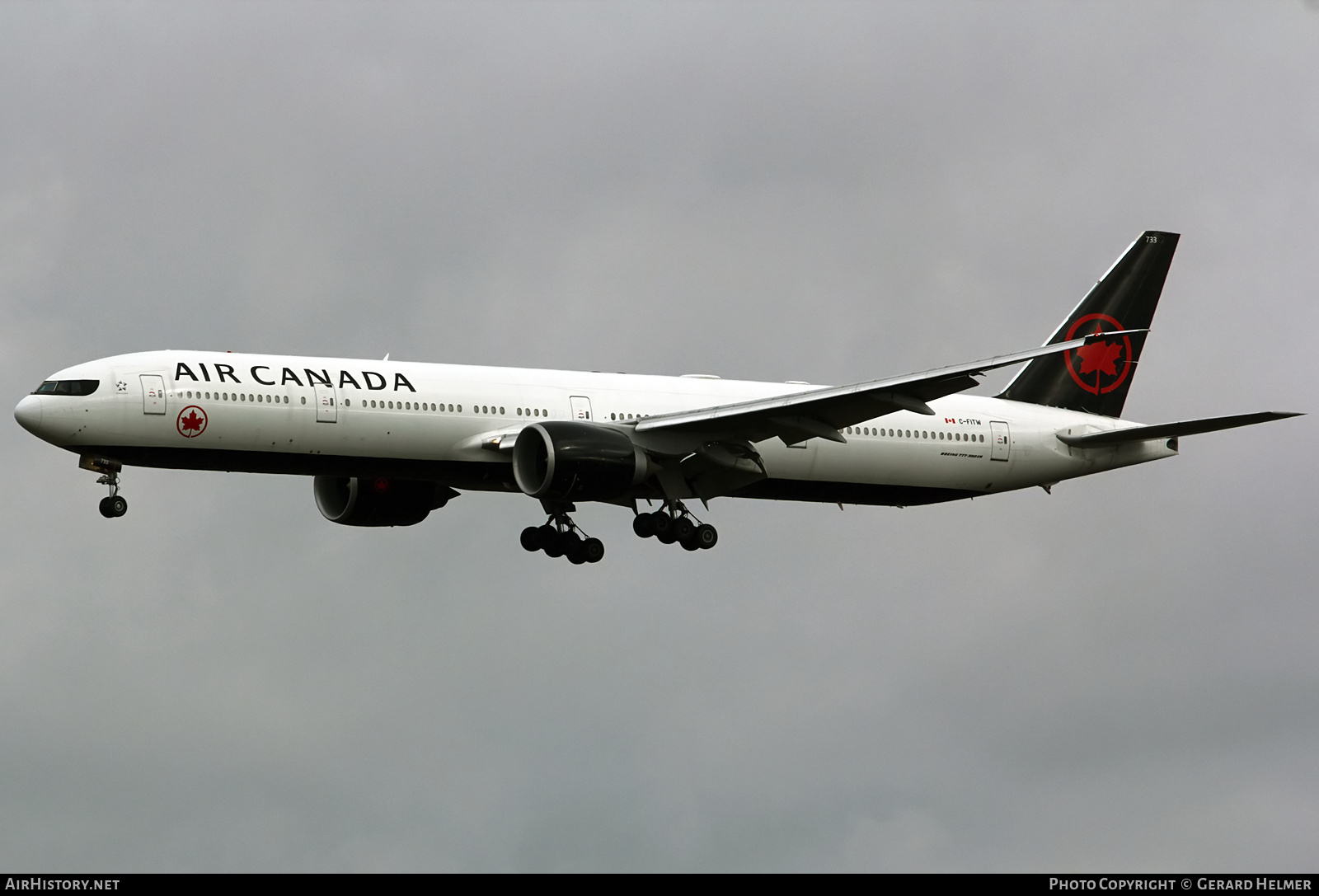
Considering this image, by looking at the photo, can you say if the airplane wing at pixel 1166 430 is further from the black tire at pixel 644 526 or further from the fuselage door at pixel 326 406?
the fuselage door at pixel 326 406

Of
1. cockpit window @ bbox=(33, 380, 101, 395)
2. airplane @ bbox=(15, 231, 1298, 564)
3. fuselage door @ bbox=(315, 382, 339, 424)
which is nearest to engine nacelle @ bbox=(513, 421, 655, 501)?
airplane @ bbox=(15, 231, 1298, 564)

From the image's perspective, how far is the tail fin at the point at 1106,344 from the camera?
61469 millimetres

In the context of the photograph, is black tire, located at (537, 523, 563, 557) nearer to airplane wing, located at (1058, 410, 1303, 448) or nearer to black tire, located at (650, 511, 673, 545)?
black tire, located at (650, 511, 673, 545)

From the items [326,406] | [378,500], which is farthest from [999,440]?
[326,406]

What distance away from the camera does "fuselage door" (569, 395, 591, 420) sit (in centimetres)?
5375

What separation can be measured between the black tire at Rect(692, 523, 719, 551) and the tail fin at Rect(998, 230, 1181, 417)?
1197cm

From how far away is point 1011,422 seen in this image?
59.7 m

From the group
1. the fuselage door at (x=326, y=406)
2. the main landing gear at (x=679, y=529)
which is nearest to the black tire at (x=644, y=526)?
the main landing gear at (x=679, y=529)

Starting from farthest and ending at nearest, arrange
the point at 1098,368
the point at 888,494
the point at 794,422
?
1. the point at 1098,368
2. the point at 888,494
3. the point at 794,422
